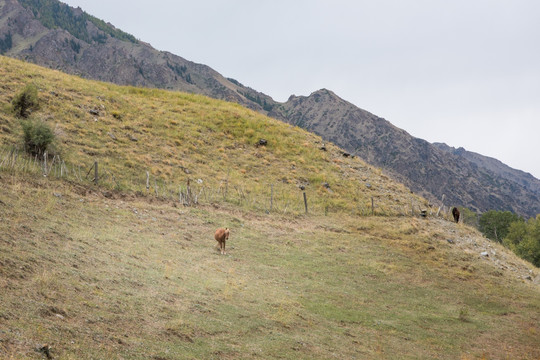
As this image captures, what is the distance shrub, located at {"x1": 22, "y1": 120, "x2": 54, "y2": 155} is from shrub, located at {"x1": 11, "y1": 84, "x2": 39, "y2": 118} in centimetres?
607

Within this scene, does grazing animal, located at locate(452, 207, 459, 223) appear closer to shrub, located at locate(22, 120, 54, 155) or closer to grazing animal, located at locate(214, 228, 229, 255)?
grazing animal, located at locate(214, 228, 229, 255)

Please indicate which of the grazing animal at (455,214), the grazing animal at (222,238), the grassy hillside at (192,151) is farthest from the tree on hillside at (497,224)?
the grazing animal at (222,238)

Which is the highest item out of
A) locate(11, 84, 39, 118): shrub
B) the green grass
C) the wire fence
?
locate(11, 84, 39, 118): shrub

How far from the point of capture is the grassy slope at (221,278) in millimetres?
8539

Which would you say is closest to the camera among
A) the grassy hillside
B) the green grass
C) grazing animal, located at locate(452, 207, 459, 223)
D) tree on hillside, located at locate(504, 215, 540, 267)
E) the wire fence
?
the green grass

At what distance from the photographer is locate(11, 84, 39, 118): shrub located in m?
29.6

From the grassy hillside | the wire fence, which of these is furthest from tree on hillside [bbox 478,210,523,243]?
the wire fence

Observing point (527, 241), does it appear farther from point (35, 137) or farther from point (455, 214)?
point (35, 137)

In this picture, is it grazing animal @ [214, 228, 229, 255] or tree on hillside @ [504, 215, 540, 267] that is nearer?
grazing animal @ [214, 228, 229, 255]

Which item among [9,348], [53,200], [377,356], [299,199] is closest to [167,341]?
[9,348]

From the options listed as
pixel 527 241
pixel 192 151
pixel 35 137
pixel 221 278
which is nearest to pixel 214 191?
pixel 192 151

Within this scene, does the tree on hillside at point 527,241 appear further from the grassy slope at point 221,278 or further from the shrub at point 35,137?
the shrub at point 35,137

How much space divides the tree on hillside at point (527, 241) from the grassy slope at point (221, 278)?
35497mm

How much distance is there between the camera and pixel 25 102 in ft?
99.2
